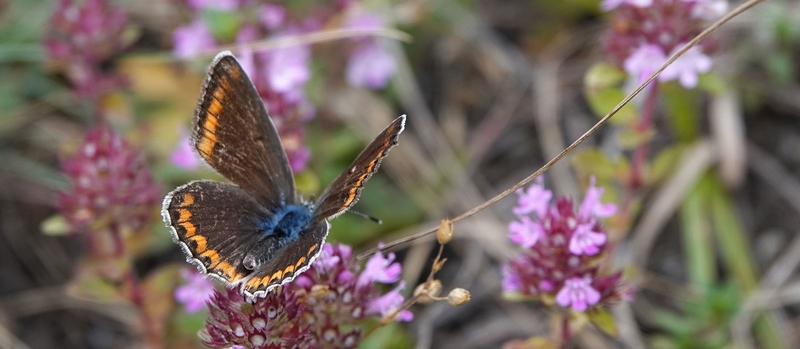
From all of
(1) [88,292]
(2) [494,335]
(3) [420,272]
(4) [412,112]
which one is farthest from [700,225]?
(1) [88,292]

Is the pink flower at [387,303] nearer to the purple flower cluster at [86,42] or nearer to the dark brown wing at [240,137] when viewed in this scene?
the dark brown wing at [240,137]

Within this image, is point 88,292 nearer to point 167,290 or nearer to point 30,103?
point 167,290

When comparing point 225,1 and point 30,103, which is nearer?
point 225,1

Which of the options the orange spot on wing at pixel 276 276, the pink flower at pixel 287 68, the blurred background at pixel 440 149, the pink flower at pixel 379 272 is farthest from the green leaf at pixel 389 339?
the pink flower at pixel 287 68

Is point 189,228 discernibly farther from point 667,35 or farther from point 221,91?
point 667,35

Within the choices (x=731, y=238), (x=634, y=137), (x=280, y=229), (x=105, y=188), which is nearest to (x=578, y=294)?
(x=634, y=137)

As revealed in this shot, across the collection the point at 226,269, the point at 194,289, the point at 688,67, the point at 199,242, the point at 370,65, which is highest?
the point at 370,65

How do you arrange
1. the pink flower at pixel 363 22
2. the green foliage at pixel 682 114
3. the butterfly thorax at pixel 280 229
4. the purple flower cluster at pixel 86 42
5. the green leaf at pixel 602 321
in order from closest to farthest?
1. the butterfly thorax at pixel 280 229
2. the green leaf at pixel 602 321
3. the purple flower cluster at pixel 86 42
4. the green foliage at pixel 682 114
5. the pink flower at pixel 363 22
